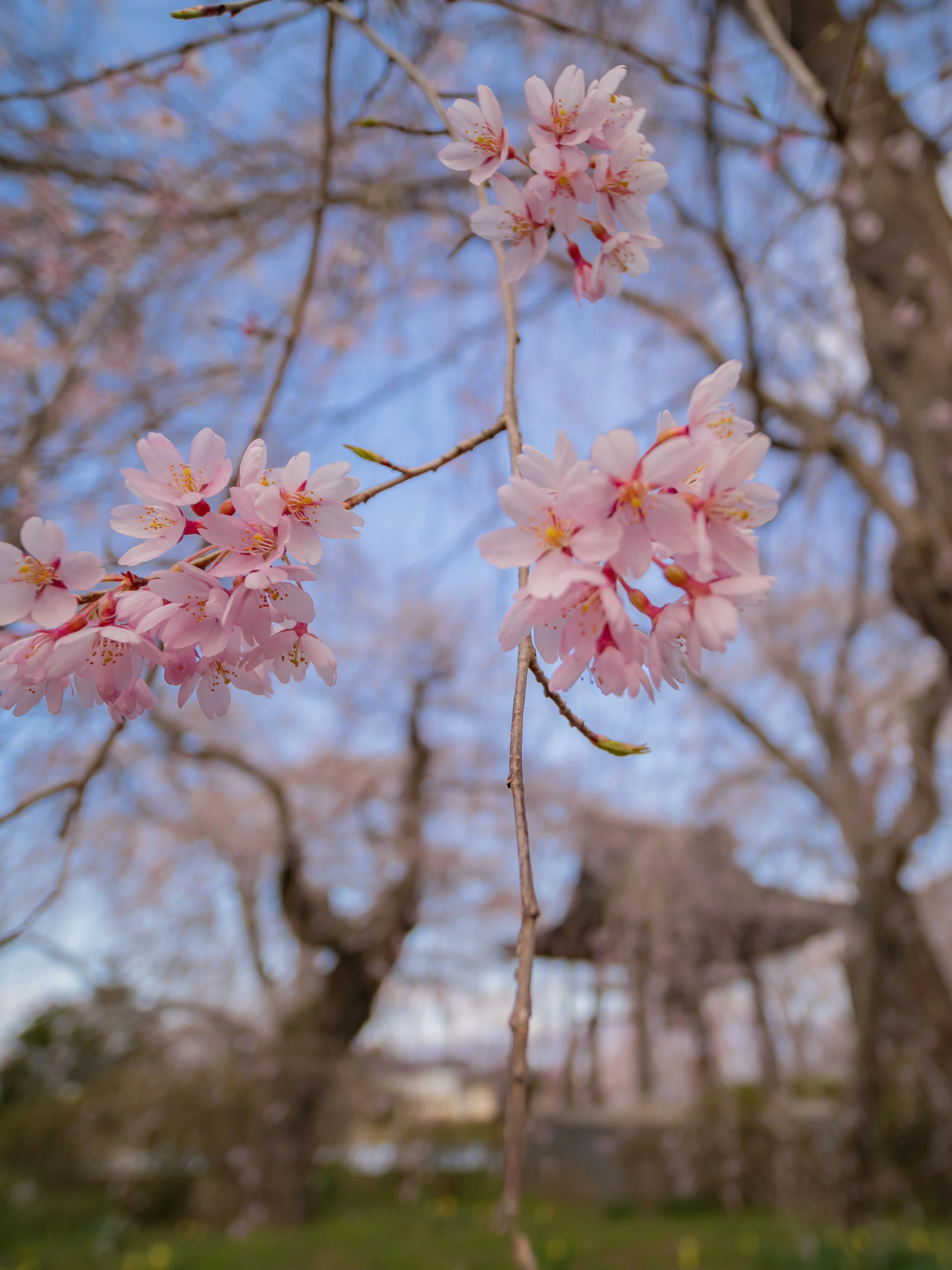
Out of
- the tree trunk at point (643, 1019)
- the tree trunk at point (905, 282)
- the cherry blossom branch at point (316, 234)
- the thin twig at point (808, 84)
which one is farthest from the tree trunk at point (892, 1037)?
the cherry blossom branch at point (316, 234)

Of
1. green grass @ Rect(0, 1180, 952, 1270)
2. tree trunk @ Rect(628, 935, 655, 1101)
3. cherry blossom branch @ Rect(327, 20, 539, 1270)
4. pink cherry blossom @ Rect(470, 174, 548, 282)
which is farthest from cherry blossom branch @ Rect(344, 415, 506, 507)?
tree trunk @ Rect(628, 935, 655, 1101)

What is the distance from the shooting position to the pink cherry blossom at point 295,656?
0.65m

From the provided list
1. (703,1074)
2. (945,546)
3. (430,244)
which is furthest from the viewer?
(703,1074)

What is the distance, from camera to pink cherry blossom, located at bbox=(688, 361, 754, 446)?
597 mm

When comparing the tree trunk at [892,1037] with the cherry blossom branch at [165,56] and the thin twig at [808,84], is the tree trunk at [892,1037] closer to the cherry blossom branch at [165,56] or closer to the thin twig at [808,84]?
the thin twig at [808,84]

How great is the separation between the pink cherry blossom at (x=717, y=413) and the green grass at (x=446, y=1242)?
3.79 meters

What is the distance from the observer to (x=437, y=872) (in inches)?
225

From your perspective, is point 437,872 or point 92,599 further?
point 437,872

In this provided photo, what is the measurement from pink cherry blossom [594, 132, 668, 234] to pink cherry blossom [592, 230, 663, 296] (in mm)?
15

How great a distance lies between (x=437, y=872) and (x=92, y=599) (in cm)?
536

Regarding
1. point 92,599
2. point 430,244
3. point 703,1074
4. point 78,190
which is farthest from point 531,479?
point 703,1074

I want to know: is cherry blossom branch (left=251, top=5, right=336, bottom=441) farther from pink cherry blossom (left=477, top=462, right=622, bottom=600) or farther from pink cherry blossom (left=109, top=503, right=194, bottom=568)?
pink cherry blossom (left=477, top=462, right=622, bottom=600)

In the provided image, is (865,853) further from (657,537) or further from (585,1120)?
(585,1120)

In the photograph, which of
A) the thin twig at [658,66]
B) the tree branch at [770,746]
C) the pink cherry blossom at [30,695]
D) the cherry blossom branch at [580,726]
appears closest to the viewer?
the cherry blossom branch at [580,726]
